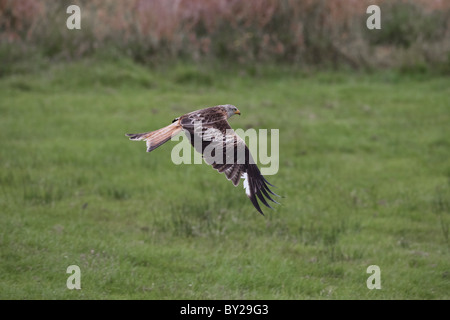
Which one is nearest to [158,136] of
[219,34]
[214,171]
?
[214,171]

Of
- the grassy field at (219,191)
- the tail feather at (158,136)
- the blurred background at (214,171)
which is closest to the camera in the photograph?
the tail feather at (158,136)

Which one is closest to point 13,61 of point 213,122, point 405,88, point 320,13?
point 320,13

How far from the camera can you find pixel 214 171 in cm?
994

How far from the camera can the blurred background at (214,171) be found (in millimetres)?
7020

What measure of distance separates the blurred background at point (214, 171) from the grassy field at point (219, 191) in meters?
0.03

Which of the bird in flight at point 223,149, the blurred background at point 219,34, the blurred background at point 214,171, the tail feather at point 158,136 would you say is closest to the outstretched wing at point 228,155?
the bird in flight at point 223,149

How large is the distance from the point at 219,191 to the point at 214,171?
0.91m

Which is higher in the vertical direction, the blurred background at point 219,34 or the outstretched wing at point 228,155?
the blurred background at point 219,34

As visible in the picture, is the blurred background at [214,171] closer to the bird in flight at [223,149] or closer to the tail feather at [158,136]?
the bird in flight at [223,149]

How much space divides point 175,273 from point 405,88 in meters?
8.74

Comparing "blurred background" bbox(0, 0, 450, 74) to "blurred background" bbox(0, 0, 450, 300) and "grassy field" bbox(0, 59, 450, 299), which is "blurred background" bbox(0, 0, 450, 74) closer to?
"blurred background" bbox(0, 0, 450, 300)
